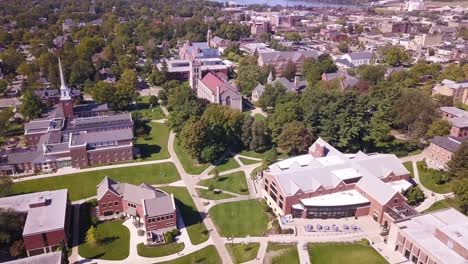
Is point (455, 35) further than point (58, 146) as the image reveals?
Yes

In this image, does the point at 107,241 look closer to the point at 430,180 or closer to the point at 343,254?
the point at 343,254

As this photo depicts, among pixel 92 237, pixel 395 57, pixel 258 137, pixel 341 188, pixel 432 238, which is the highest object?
pixel 395 57

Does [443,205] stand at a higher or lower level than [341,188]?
lower

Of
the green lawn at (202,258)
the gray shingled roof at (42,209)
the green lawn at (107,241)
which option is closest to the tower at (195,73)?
the green lawn at (107,241)

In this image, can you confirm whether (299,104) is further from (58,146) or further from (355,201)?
(58,146)

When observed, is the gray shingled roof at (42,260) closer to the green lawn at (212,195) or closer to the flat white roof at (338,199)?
the green lawn at (212,195)

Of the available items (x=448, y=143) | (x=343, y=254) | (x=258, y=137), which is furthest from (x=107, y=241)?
(x=448, y=143)

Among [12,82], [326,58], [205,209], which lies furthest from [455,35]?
[12,82]
